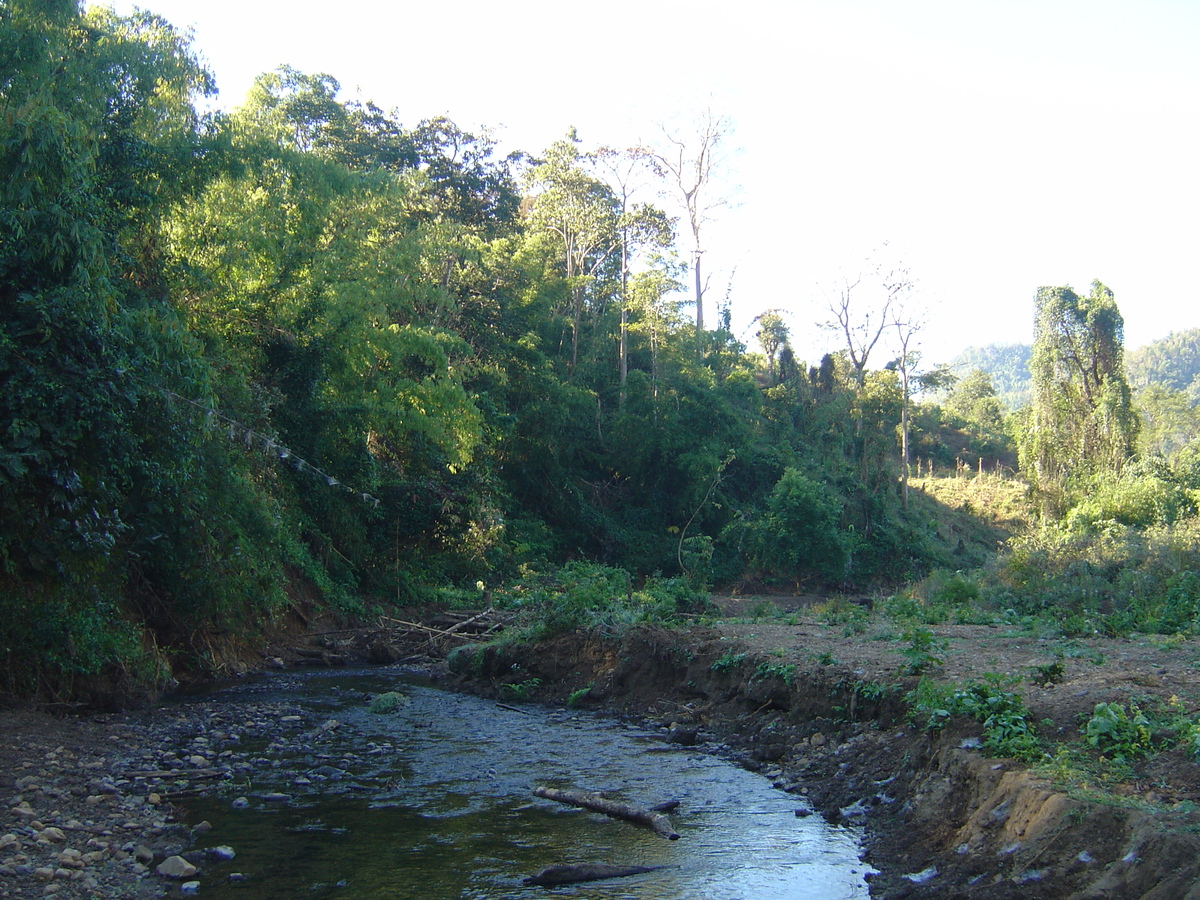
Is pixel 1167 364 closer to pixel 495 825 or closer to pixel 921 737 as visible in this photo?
pixel 921 737

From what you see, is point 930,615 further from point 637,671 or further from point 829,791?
point 829,791

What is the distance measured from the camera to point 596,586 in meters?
16.4

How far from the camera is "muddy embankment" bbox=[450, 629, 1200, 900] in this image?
482cm

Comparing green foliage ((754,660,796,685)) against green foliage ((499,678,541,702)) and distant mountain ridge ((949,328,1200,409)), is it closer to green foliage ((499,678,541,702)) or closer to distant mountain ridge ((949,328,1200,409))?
green foliage ((499,678,541,702))

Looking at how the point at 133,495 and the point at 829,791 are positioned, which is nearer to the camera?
the point at 829,791

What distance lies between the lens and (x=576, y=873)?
6039 mm

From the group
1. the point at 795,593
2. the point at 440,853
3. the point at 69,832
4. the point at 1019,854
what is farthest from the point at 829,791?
the point at 795,593

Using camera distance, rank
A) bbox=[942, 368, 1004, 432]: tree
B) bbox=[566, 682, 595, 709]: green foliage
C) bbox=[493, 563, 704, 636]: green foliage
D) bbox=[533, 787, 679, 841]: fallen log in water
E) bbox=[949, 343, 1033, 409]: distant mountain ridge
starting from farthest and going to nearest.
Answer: bbox=[949, 343, 1033, 409]: distant mountain ridge < bbox=[942, 368, 1004, 432]: tree < bbox=[493, 563, 704, 636]: green foliage < bbox=[566, 682, 595, 709]: green foliage < bbox=[533, 787, 679, 841]: fallen log in water

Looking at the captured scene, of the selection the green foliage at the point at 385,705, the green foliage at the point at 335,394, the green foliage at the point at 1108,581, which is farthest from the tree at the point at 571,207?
the green foliage at the point at 385,705

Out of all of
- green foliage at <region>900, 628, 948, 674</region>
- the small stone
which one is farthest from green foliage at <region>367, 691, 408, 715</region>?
green foliage at <region>900, 628, 948, 674</region>

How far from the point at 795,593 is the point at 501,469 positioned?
431 inches

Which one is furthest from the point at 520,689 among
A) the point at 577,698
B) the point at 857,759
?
the point at 857,759

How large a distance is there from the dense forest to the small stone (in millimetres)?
4489

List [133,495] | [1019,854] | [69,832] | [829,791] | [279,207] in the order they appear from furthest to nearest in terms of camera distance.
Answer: [279,207] → [133,495] → [829,791] → [69,832] → [1019,854]
